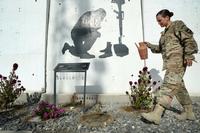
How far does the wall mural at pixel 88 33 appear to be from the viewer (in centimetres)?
761

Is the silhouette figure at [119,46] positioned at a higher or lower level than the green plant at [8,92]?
higher

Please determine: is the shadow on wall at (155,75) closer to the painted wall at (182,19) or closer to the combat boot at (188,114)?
the painted wall at (182,19)

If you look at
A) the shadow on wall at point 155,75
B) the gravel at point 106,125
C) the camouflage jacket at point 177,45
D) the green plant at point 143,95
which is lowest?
the gravel at point 106,125

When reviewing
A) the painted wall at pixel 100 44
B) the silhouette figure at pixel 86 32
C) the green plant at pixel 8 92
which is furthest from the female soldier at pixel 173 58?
the green plant at pixel 8 92

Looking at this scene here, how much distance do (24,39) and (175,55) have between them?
13.6 feet

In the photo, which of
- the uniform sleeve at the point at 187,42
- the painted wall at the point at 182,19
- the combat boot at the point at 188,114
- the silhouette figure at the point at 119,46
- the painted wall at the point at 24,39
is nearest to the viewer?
the uniform sleeve at the point at 187,42

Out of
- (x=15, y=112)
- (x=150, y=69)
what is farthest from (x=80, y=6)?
(x=15, y=112)

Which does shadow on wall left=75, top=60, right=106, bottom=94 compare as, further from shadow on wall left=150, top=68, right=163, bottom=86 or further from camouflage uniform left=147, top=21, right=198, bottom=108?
camouflage uniform left=147, top=21, right=198, bottom=108

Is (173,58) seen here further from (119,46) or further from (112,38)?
(112,38)

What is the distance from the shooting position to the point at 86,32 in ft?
25.3

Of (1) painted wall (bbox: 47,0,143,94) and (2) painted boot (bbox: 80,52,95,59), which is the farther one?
(2) painted boot (bbox: 80,52,95,59)

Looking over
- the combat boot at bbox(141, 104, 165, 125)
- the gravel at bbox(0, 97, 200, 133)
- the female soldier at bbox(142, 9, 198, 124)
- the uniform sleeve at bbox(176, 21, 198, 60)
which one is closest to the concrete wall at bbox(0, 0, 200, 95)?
the gravel at bbox(0, 97, 200, 133)

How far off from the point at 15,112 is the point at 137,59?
302 cm

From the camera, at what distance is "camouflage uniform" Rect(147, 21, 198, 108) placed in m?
5.31
